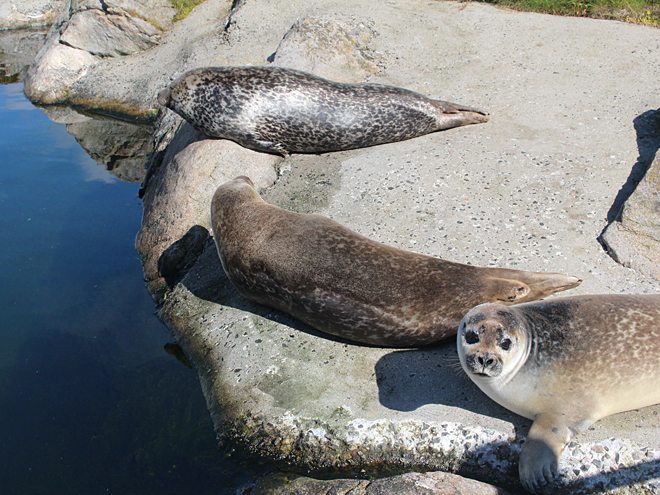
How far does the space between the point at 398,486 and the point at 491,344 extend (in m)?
0.89

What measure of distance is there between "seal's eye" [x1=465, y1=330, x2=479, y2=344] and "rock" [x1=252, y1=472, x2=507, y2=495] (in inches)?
28.5

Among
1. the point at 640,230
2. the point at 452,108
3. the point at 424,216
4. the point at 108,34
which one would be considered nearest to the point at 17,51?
the point at 108,34

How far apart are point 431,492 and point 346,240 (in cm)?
180

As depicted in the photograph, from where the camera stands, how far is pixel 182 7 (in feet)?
34.0

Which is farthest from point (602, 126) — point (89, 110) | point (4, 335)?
point (89, 110)

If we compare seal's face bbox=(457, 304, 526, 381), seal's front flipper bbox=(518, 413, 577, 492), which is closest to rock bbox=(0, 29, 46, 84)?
seal's face bbox=(457, 304, 526, 381)

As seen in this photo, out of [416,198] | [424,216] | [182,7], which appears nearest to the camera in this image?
[424,216]

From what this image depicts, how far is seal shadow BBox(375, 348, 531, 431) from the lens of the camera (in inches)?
127

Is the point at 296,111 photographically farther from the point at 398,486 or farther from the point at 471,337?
the point at 398,486

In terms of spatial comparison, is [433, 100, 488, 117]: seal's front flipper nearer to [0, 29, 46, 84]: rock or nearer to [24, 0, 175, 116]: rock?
[24, 0, 175, 116]: rock

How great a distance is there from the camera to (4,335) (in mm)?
4457

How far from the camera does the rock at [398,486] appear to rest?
8.94ft

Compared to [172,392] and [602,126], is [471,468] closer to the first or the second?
[172,392]

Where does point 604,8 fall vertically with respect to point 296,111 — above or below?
above
